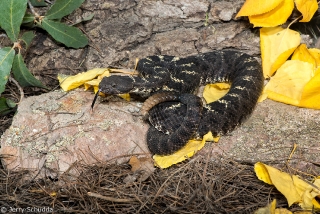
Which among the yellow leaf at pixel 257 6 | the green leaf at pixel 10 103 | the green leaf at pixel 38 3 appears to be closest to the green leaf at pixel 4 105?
the green leaf at pixel 10 103

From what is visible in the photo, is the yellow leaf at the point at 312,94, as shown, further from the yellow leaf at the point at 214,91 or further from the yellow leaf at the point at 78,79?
the yellow leaf at the point at 78,79

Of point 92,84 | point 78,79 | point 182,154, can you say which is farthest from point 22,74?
point 182,154

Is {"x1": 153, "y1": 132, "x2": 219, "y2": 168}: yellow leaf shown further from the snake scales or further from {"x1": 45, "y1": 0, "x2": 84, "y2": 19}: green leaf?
{"x1": 45, "y1": 0, "x2": 84, "y2": 19}: green leaf

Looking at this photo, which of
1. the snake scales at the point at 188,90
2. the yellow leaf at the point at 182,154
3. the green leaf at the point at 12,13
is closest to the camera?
the yellow leaf at the point at 182,154

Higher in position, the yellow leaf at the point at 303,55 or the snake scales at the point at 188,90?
the yellow leaf at the point at 303,55


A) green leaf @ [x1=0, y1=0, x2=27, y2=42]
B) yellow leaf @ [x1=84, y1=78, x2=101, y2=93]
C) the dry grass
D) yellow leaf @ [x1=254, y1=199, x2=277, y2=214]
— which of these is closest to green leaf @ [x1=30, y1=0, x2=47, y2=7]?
green leaf @ [x1=0, y1=0, x2=27, y2=42]

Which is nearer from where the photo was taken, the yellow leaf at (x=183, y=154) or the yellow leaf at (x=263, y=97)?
the yellow leaf at (x=183, y=154)

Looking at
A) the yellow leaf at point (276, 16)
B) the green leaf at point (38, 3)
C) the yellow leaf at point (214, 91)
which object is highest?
the yellow leaf at point (276, 16)
